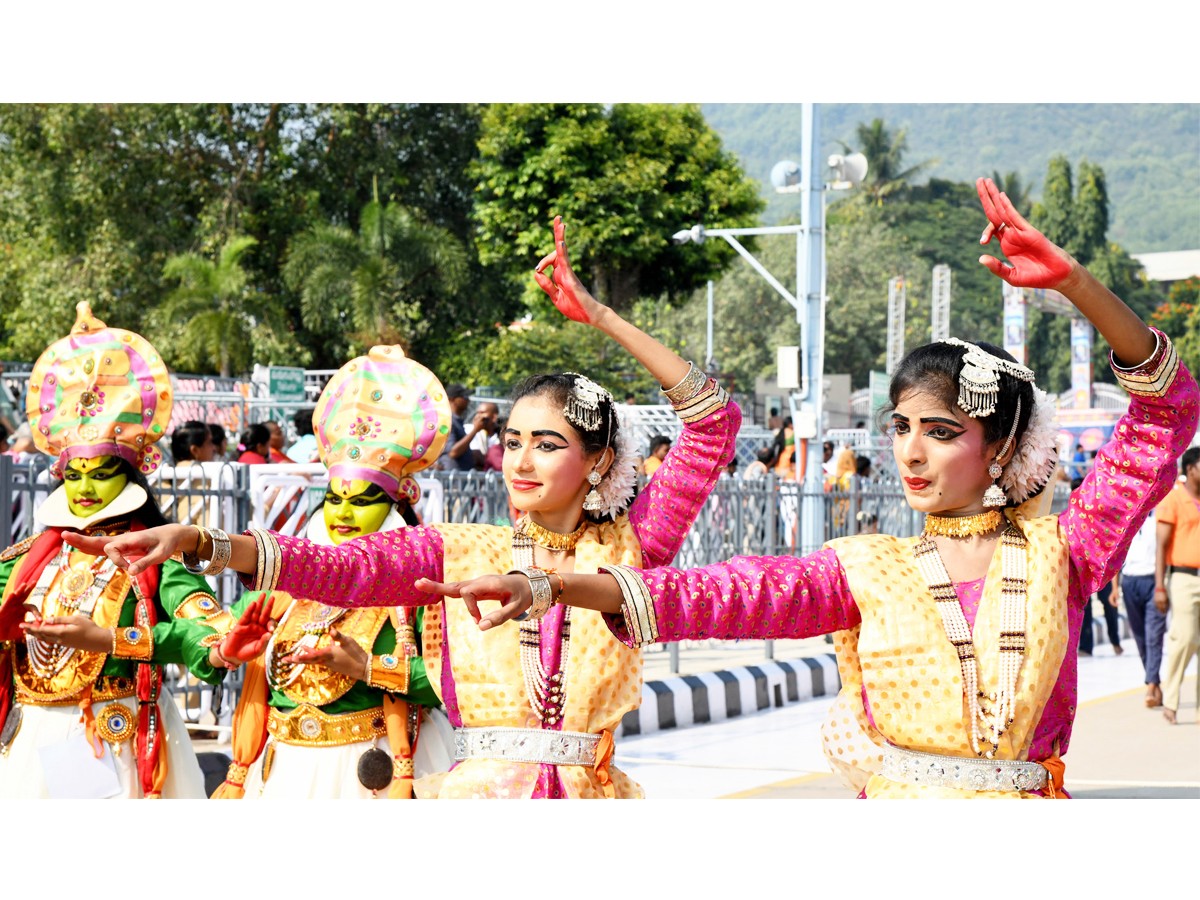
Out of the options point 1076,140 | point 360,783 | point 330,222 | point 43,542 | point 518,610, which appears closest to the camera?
point 518,610

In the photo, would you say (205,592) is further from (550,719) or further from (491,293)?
(491,293)

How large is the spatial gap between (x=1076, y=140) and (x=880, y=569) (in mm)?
190559

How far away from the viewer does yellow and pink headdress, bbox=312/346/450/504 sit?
4.70 meters

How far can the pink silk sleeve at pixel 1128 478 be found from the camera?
295 cm

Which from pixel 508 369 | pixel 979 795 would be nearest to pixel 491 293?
pixel 508 369

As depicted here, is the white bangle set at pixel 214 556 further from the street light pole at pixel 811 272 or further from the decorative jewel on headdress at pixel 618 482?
the street light pole at pixel 811 272

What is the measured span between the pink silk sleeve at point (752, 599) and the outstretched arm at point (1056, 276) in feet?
2.21

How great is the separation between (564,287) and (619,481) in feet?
1.64

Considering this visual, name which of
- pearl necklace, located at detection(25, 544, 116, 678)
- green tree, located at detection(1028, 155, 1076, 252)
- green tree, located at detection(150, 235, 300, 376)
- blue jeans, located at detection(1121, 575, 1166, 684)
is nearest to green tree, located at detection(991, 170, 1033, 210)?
green tree, located at detection(1028, 155, 1076, 252)

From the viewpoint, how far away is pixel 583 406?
359 centimetres

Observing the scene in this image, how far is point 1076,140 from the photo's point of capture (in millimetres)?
181250

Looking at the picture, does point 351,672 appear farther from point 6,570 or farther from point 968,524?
point 968,524

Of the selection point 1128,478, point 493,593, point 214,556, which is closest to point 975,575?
point 1128,478

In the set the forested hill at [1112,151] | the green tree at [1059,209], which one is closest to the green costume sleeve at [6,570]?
the green tree at [1059,209]
